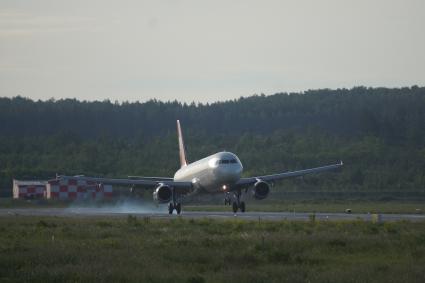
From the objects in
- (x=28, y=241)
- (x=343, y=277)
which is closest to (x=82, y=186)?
(x=28, y=241)

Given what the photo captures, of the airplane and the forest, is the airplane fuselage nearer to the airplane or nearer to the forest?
the airplane

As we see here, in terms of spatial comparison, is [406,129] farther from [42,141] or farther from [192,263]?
[192,263]

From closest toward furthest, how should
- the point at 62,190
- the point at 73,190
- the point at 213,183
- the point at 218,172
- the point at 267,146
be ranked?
the point at 218,172 → the point at 213,183 → the point at 62,190 → the point at 73,190 → the point at 267,146

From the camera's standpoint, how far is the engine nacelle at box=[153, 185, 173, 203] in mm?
68750

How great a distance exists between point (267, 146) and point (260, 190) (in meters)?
94.2

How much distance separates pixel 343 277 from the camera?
26469 mm

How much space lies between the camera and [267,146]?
161875 millimetres

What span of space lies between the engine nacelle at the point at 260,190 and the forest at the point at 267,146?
1429 inches

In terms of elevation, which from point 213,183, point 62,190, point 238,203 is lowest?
point 238,203

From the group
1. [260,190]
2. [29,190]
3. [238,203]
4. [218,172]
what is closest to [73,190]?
[29,190]

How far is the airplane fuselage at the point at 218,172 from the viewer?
63.7 metres

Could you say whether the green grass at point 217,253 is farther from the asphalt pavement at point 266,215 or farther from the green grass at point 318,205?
the green grass at point 318,205

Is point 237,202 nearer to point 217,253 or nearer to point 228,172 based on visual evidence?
point 228,172

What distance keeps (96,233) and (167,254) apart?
33.5ft
